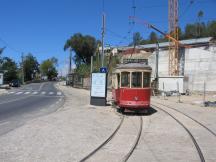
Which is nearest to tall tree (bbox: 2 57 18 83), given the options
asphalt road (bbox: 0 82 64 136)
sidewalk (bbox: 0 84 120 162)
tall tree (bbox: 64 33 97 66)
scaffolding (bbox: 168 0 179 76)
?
tall tree (bbox: 64 33 97 66)

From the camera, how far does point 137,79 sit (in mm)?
23750

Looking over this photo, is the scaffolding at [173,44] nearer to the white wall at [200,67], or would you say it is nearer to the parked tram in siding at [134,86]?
the white wall at [200,67]

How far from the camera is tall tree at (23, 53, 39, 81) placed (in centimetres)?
16768

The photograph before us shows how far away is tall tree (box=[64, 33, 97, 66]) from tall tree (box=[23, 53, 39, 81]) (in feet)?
97.7

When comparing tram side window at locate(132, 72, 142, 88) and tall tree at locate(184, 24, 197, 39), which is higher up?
tall tree at locate(184, 24, 197, 39)

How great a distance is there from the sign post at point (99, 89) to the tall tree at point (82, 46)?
363 ft

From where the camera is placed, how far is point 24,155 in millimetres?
10594

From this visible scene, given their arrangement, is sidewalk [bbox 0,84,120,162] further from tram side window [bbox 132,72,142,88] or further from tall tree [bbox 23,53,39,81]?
tall tree [bbox 23,53,39,81]

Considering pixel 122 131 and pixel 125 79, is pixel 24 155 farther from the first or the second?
pixel 125 79

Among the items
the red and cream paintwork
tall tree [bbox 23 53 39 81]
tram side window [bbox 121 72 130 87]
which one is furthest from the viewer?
tall tree [bbox 23 53 39 81]

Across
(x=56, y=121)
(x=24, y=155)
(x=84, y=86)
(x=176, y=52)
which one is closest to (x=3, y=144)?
(x=24, y=155)

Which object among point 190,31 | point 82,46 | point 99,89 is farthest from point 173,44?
point 190,31

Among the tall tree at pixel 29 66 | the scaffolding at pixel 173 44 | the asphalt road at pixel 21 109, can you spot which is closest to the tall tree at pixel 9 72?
the tall tree at pixel 29 66

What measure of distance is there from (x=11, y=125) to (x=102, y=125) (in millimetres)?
3777
